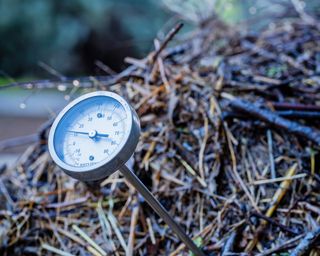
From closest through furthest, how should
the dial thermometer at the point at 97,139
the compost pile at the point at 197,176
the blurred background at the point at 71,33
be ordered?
the dial thermometer at the point at 97,139 → the compost pile at the point at 197,176 → the blurred background at the point at 71,33

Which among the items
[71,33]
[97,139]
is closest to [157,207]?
[97,139]

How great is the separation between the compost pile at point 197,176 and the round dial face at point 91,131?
30 centimetres

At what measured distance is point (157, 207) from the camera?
0.77m

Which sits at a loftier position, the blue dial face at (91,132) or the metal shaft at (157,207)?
the blue dial face at (91,132)

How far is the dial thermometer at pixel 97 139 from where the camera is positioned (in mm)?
662

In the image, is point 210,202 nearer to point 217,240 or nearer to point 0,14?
point 217,240

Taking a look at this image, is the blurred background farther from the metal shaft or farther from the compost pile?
the metal shaft

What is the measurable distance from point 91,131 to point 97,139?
2cm

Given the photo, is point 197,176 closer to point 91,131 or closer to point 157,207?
point 157,207

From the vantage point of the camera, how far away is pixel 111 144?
69 cm

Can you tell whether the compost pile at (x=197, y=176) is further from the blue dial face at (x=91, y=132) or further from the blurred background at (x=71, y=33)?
the blurred background at (x=71, y=33)

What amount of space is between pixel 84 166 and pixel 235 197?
1.36 ft

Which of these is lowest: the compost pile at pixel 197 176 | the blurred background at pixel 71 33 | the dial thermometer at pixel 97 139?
the blurred background at pixel 71 33

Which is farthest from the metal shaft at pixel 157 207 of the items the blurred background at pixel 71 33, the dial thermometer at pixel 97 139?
Result: the blurred background at pixel 71 33
